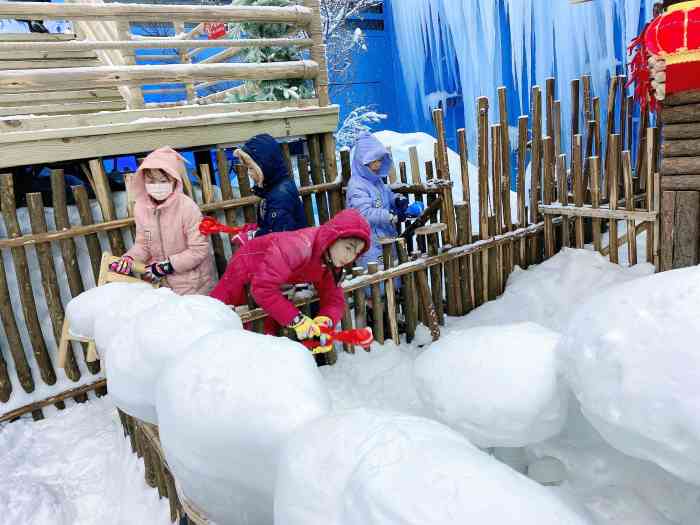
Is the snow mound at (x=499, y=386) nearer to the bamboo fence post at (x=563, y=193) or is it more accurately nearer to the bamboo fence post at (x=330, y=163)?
the bamboo fence post at (x=330, y=163)

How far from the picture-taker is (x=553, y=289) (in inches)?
163

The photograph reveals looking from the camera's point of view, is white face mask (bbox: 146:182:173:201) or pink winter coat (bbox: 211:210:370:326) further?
white face mask (bbox: 146:182:173:201)

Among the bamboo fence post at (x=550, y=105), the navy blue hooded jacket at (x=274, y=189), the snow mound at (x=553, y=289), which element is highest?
the bamboo fence post at (x=550, y=105)

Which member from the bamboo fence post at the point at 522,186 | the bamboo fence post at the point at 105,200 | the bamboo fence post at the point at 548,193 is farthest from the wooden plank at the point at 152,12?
the bamboo fence post at the point at 548,193

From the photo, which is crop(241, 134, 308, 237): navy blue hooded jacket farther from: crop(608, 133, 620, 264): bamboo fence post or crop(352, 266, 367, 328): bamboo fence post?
crop(608, 133, 620, 264): bamboo fence post

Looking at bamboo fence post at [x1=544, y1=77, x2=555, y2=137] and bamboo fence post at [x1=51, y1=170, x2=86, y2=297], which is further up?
bamboo fence post at [x1=544, y1=77, x2=555, y2=137]

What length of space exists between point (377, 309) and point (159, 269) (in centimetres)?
152

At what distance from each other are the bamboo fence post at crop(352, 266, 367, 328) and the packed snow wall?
6344 millimetres

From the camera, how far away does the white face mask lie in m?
3.06

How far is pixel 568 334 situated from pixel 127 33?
4545mm

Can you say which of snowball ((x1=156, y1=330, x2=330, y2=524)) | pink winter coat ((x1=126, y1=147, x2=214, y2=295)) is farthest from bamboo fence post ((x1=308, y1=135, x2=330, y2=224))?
snowball ((x1=156, y1=330, x2=330, y2=524))

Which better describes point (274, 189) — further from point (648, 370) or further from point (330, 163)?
point (648, 370)

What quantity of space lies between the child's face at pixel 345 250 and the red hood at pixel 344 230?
0.08ft

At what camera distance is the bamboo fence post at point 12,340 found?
3.20 m
